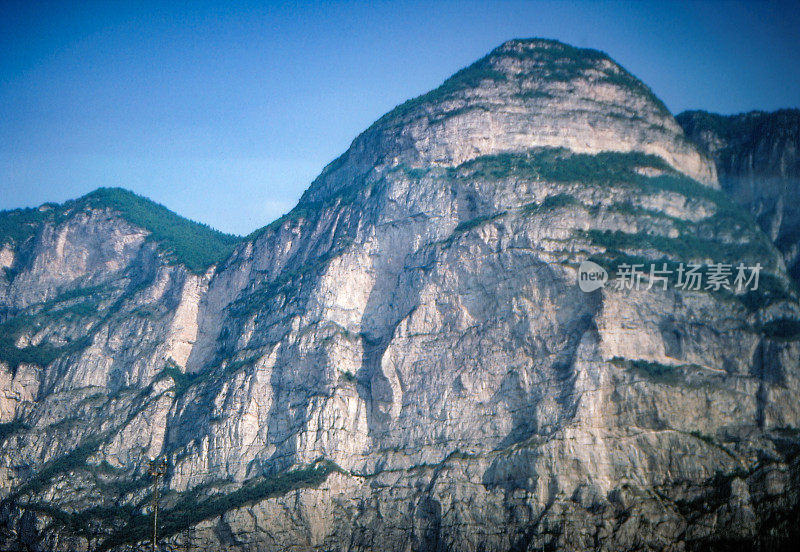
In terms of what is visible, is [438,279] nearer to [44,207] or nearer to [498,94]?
[498,94]

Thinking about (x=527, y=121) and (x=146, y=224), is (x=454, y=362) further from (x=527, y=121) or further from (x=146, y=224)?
(x=146, y=224)

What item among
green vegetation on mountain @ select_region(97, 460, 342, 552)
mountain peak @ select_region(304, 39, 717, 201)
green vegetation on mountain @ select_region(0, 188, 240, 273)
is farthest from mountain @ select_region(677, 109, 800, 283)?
green vegetation on mountain @ select_region(0, 188, 240, 273)

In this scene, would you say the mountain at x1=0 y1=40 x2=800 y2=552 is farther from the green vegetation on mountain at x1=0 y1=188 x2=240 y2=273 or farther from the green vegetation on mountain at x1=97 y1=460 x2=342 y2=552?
the green vegetation on mountain at x1=0 y1=188 x2=240 y2=273

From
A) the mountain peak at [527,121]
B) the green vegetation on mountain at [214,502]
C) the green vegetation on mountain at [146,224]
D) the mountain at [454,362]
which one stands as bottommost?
the green vegetation on mountain at [214,502]

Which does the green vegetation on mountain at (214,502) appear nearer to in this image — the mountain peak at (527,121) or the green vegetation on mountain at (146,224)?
the mountain peak at (527,121)

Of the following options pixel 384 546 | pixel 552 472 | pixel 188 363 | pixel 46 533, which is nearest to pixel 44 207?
pixel 188 363

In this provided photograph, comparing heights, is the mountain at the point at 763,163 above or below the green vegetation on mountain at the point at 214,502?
above

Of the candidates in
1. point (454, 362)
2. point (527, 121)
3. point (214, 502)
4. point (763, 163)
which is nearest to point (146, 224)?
point (527, 121)

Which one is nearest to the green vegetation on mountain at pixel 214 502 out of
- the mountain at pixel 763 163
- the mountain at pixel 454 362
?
the mountain at pixel 454 362
